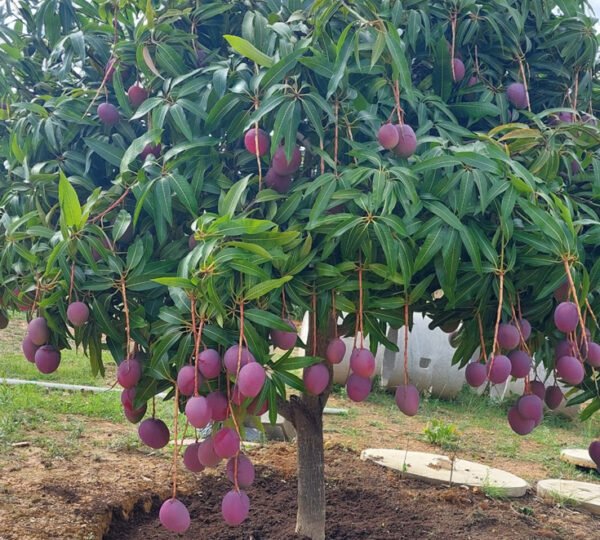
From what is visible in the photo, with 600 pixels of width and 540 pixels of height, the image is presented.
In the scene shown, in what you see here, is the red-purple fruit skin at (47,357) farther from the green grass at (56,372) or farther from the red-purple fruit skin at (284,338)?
the green grass at (56,372)

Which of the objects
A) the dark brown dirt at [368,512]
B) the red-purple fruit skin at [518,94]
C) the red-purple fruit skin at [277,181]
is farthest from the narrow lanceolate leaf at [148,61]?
the dark brown dirt at [368,512]

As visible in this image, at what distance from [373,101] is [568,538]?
2.25 metres

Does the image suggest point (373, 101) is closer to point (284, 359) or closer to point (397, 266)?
point (397, 266)

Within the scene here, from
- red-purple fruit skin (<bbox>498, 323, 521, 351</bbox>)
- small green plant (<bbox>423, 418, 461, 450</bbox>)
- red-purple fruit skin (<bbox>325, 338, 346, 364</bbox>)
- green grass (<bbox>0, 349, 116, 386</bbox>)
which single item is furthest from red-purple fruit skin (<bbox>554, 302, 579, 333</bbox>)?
green grass (<bbox>0, 349, 116, 386</bbox>)

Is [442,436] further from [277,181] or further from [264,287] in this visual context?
[264,287]

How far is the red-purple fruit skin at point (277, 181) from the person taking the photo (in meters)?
1.53

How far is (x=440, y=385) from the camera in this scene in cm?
614

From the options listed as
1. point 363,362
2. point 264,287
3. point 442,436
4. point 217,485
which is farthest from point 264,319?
point 442,436

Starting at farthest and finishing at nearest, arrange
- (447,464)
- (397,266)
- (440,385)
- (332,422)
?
(440,385)
(332,422)
(447,464)
(397,266)

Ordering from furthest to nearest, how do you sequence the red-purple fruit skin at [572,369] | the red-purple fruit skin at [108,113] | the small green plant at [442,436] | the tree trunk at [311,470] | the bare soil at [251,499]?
the small green plant at [442,436], the bare soil at [251,499], the tree trunk at [311,470], the red-purple fruit skin at [108,113], the red-purple fruit skin at [572,369]

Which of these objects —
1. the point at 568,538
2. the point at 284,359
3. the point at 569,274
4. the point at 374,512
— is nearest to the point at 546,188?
the point at 569,274

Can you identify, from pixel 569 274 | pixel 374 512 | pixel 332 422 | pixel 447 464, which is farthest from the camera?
pixel 332 422

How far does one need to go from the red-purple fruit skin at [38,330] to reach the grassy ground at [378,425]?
214cm

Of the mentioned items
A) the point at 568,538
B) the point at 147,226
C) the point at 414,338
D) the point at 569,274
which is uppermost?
the point at 147,226
